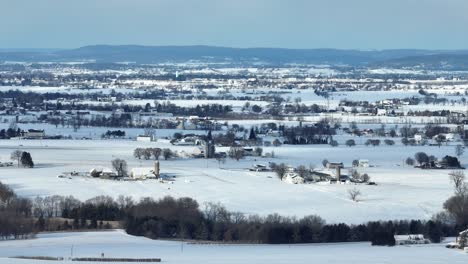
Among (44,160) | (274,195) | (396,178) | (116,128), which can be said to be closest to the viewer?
(274,195)

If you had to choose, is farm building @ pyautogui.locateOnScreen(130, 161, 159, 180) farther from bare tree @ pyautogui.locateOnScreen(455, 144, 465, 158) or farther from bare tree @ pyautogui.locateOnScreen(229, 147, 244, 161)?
bare tree @ pyautogui.locateOnScreen(455, 144, 465, 158)

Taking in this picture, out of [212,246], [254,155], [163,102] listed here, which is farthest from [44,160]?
[163,102]

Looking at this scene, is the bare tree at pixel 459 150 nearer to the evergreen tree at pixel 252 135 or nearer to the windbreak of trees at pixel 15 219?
the evergreen tree at pixel 252 135

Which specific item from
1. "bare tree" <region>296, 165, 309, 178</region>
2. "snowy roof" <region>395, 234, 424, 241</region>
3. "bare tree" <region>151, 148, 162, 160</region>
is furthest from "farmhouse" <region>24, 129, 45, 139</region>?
"snowy roof" <region>395, 234, 424, 241</region>

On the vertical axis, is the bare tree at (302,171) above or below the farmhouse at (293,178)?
above

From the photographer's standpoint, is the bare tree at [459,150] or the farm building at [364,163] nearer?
the farm building at [364,163]

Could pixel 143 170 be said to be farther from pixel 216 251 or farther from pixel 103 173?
pixel 216 251

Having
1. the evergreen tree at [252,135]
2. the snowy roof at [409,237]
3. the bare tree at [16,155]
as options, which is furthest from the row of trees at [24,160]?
the snowy roof at [409,237]

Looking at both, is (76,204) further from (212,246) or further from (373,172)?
(373,172)
